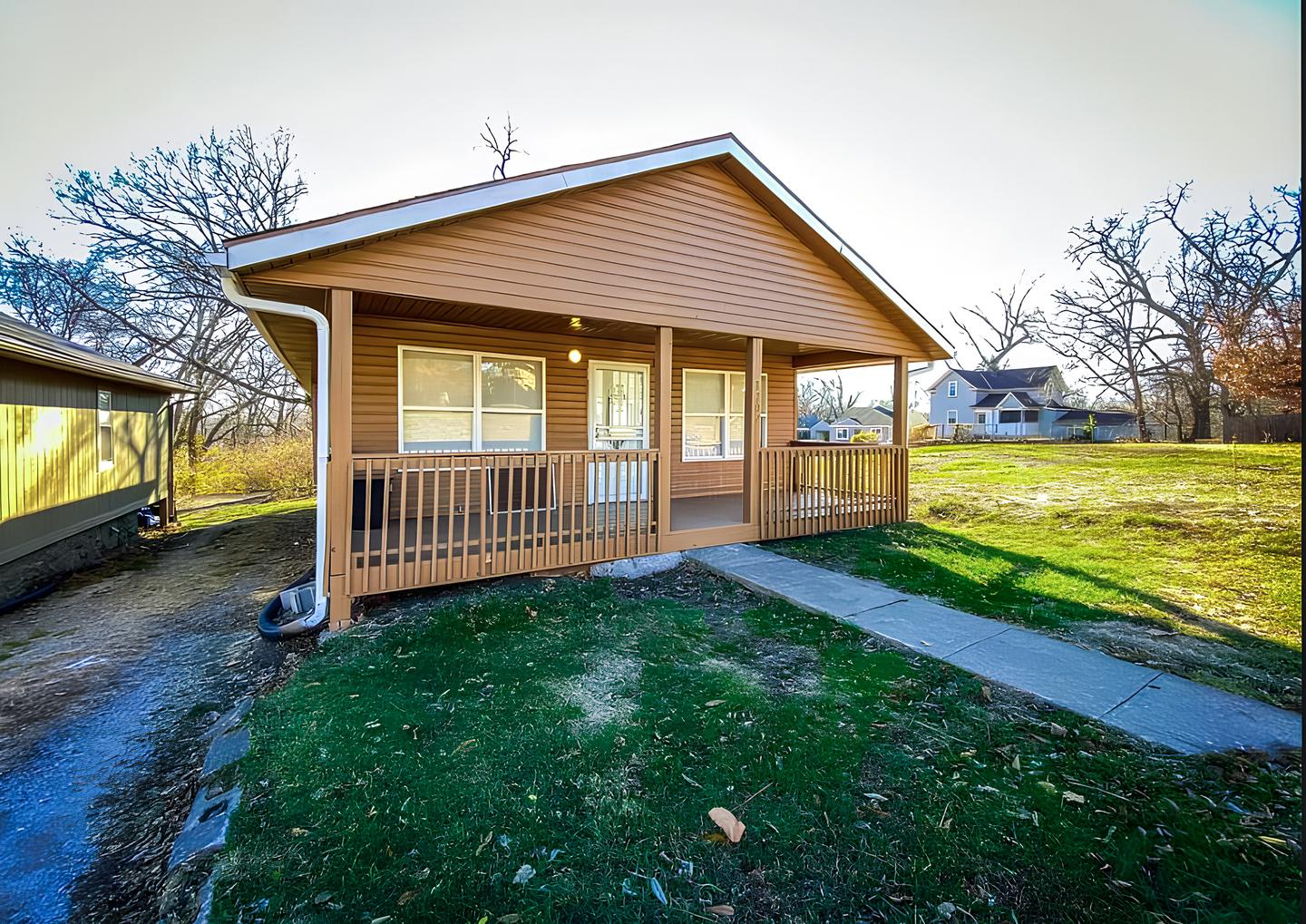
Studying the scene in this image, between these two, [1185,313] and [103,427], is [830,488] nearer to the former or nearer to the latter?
[103,427]

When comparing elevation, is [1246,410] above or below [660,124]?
below

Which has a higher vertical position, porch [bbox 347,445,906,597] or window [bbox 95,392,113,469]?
window [bbox 95,392,113,469]

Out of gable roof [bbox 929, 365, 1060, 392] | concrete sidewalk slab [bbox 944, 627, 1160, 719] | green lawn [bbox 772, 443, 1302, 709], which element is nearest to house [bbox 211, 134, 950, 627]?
green lawn [bbox 772, 443, 1302, 709]

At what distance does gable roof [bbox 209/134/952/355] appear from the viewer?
427cm

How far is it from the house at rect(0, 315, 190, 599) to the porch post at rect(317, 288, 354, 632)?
167 inches

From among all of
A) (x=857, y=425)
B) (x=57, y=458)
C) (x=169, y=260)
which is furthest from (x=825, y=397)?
(x=57, y=458)

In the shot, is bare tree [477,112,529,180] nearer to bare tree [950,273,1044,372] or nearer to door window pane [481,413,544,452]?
door window pane [481,413,544,452]

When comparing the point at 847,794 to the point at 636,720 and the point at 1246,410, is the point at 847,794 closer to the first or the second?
the point at 636,720

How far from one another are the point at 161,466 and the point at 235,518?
1.86 m

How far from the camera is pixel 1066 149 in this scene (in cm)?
1346

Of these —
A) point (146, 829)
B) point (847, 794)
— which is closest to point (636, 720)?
point (847, 794)

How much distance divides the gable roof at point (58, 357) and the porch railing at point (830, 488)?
859 cm

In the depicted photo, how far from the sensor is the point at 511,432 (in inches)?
305

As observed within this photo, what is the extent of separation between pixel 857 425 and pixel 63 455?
43.4 m
